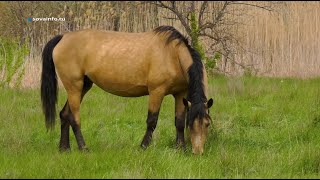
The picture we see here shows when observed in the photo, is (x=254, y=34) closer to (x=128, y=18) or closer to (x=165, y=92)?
(x=128, y=18)

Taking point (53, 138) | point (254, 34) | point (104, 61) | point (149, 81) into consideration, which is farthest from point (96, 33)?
point (254, 34)

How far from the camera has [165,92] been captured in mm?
6395

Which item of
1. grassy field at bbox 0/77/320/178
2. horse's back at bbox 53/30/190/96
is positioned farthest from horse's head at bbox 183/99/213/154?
horse's back at bbox 53/30/190/96

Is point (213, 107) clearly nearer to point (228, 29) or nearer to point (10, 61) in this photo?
point (228, 29)

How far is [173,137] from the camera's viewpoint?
22.8 ft

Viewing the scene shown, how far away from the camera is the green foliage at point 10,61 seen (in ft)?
34.5

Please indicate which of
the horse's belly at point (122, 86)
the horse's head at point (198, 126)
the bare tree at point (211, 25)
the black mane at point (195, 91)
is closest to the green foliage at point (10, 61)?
the bare tree at point (211, 25)

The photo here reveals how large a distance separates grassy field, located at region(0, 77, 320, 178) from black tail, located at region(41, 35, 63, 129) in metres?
0.43

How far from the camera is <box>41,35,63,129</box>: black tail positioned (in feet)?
21.8

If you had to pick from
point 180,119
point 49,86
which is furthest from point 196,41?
point 49,86

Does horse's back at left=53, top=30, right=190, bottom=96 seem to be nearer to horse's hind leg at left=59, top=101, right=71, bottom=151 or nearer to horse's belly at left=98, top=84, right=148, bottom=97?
horse's belly at left=98, top=84, right=148, bottom=97

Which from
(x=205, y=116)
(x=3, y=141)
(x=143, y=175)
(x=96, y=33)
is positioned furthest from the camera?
(x=96, y=33)

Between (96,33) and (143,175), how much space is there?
9.12 ft

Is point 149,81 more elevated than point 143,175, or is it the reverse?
point 149,81
